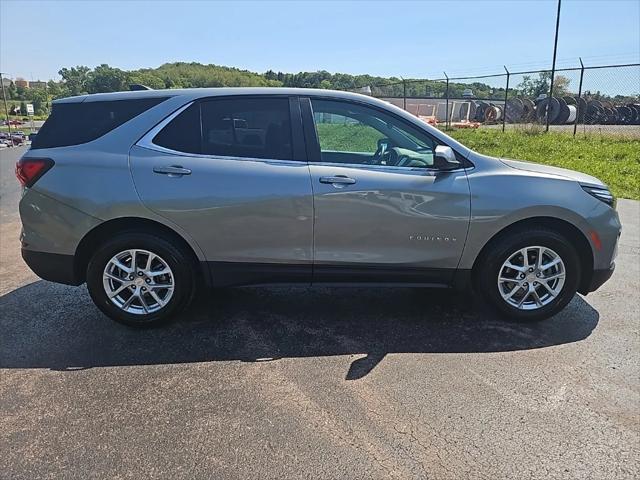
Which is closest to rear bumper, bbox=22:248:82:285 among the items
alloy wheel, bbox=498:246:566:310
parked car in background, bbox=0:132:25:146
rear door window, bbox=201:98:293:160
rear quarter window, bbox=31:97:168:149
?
rear quarter window, bbox=31:97:168:149

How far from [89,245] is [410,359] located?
8.39ft

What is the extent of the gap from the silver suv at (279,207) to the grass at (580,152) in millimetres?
6671

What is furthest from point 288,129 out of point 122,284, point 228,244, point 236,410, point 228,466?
point 228,466

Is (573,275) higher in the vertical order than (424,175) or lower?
lower

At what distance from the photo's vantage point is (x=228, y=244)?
3.77m

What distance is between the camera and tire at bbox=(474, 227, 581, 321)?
12.6 feet

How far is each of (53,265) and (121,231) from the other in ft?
1.97

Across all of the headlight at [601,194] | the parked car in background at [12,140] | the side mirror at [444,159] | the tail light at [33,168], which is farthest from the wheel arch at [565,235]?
the parked car in background at [12,140]

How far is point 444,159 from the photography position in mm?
3705

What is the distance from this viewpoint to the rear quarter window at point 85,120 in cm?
379

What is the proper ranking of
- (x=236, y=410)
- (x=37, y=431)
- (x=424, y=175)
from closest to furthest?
(x=37, y=431)
(x=236, y=410)
(x=424, y=175)

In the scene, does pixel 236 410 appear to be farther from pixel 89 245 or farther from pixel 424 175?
pixel 424 175

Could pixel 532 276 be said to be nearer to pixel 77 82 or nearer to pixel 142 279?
pixel 142 279

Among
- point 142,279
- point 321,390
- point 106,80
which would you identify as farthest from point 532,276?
point 106,80
